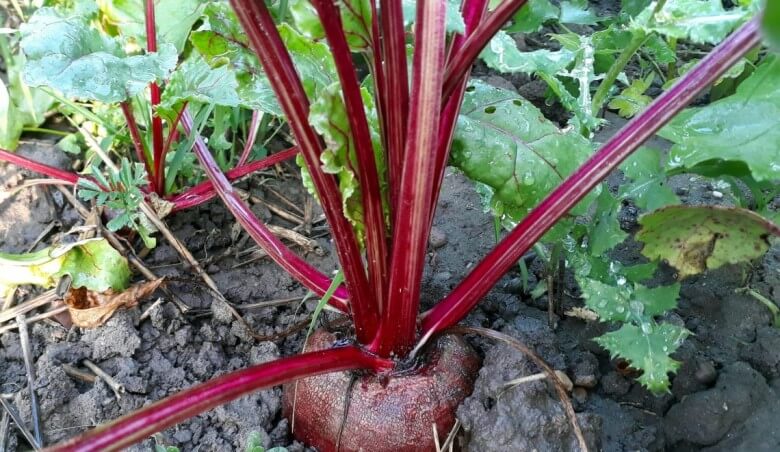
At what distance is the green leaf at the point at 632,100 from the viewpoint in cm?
163

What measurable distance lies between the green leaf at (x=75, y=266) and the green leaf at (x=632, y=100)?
3.83 ft

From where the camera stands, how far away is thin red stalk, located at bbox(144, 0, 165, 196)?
1.53 m

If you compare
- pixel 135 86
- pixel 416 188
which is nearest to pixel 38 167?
pixel 135 86

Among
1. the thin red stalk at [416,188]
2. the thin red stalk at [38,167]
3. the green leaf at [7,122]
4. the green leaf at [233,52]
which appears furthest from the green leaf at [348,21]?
the green leaf at [7,122]

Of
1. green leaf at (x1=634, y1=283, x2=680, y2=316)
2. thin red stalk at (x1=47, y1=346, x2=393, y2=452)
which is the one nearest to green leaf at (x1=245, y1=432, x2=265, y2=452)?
thin red stalk at (x1=47, y1=346, x2=393, y2=452)

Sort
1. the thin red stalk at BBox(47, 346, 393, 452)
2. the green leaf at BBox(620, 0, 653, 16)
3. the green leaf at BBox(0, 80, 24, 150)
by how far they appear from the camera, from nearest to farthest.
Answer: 1. the thin red stalk at BBox(47, 346, 393, 452)
2. the green leaf at BBox(620, 0, 653, 16)
3. the green leaf at BBox(0, 80, 24, 150)

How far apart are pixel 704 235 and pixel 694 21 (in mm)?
278

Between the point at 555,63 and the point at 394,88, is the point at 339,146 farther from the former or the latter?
the point at 555,63

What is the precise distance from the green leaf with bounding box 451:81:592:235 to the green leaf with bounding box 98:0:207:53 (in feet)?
2.39

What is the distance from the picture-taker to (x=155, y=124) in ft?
5.18

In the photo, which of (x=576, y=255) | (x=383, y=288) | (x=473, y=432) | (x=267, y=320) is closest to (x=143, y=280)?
(x=267, y=320)

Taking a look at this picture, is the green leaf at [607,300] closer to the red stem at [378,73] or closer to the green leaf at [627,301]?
the green leaf at [627,301]

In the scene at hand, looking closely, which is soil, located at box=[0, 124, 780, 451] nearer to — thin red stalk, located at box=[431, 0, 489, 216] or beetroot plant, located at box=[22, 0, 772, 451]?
beetroot plant, located at box=[22, 0, 772, 451]

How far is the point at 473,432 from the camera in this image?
3.60 feet
